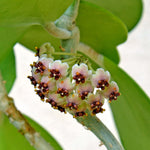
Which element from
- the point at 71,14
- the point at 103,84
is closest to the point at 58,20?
the point at 71,14

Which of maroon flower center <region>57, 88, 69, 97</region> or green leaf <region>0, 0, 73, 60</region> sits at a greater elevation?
green leaf <region>0, 0, 73, 60</region>

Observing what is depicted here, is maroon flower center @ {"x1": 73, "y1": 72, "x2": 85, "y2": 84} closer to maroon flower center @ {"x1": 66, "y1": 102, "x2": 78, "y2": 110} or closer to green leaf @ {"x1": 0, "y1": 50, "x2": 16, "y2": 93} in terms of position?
maroon flower center @ {"x1": 66, "y1": 102, "x2": 78, "y2": 110}

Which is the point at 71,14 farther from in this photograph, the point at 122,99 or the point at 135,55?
the point at 135,55

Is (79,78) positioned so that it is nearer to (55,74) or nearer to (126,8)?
(55,74)

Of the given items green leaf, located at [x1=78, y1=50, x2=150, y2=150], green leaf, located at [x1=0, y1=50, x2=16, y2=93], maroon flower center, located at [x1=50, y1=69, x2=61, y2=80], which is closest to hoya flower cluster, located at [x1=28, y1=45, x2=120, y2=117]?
maroon flower center, located at [x1=50, y1=69, x2=61, y2=80]

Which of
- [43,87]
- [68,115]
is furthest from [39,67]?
[68,115]
